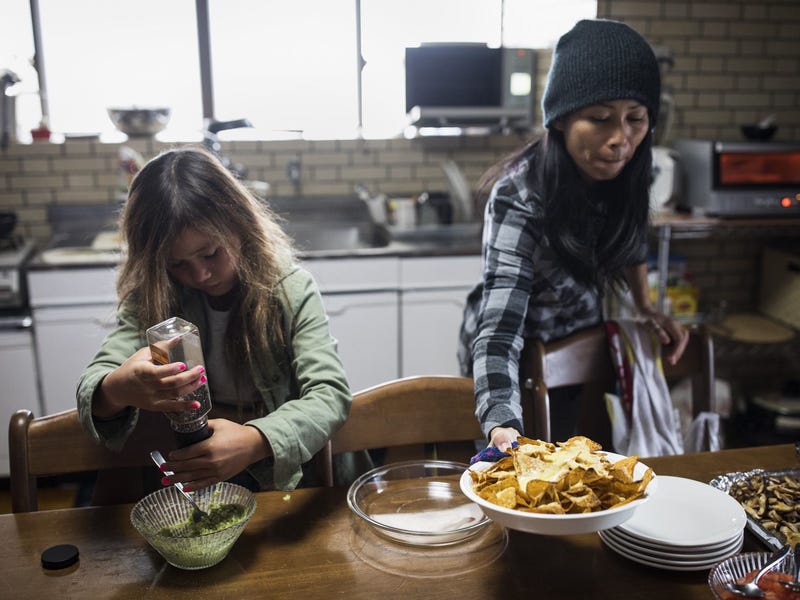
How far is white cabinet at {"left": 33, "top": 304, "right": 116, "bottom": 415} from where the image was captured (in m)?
2.78

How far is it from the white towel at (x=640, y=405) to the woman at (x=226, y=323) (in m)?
0.60

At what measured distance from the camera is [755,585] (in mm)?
875

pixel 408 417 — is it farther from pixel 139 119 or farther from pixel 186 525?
pixel 139 119

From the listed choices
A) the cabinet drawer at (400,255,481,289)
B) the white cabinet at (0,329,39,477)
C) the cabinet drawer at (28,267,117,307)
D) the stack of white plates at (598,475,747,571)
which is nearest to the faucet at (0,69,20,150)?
the cabinet drawer at (28,267,117,307)

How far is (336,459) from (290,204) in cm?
218

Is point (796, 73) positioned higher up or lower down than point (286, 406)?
higher up

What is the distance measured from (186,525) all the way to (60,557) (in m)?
0.17

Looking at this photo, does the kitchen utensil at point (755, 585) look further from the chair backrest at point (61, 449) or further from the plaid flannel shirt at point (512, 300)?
the chair backrest at point (61, 449)

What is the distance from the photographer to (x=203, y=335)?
148cm

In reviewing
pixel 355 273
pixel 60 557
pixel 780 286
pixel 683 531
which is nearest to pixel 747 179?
pixel 780 286

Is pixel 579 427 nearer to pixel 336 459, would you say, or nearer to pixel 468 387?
pixel 468 387

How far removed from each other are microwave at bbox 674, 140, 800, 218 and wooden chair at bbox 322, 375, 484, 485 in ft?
6.74

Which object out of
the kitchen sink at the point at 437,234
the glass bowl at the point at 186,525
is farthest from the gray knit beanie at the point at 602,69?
the kitchen sink at the point at 437,234

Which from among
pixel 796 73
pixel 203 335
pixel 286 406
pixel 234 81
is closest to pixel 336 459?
pixel 286 406
